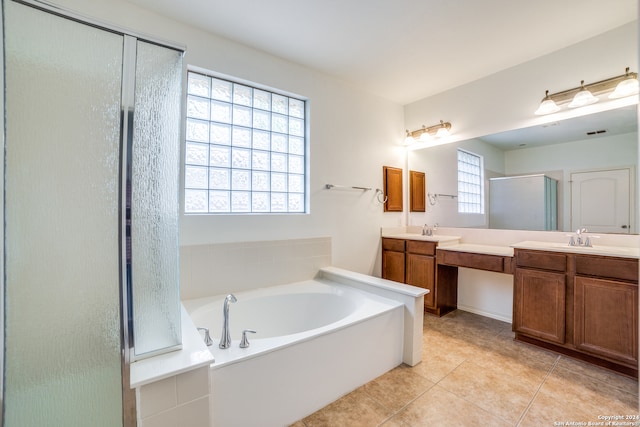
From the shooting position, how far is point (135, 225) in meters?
1.02

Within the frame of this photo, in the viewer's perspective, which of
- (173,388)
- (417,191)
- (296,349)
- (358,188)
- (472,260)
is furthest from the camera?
(417,191)

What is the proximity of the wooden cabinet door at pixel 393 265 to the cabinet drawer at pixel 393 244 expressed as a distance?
4 cm

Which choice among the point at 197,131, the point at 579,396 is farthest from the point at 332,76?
the point at 579,396

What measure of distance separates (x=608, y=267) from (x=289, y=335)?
225 centimetres

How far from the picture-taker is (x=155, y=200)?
1089 mm

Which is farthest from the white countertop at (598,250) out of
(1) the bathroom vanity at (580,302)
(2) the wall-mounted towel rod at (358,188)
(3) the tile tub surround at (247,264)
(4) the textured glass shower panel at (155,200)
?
(4) the textured glass shower panel at (155,200)

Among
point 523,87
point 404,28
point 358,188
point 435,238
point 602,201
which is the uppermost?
point 404,28

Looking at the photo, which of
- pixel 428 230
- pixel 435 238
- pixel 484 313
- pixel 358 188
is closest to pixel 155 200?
pixel 358 188

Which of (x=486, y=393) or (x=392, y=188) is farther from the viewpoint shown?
(x=392, y=188)

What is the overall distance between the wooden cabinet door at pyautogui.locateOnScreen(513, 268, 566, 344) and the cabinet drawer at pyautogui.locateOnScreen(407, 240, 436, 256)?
790 mm

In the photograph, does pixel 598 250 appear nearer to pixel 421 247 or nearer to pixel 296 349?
pixel 421 247

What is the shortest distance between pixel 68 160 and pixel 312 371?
149cm

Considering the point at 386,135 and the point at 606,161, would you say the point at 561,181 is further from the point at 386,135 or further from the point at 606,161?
the point at 386,135

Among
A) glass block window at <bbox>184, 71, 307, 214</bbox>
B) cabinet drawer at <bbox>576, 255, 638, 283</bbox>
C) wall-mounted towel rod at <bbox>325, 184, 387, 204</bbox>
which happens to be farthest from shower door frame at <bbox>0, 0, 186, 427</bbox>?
cabinet drawer at <bbox>576, 255, 638, 283</bbox>
